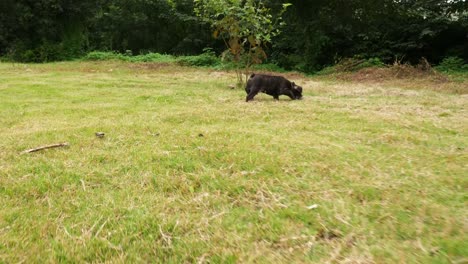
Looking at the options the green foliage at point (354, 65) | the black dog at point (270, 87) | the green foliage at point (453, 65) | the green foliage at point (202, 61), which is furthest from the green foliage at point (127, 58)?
the black dog at point (270, 87)

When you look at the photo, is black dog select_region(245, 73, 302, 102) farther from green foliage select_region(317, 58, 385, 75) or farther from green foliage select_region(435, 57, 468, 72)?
green foliage select_region(435, 57, 468, 72)

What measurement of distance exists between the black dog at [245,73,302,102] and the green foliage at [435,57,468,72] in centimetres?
923

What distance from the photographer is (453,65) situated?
49.4ft

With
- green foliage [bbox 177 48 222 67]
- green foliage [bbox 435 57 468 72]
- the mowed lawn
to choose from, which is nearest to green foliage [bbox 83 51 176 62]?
green foliage [bbox 177 48 222 67]

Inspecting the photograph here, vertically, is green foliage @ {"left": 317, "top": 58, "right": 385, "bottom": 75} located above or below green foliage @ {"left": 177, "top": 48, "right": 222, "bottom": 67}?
above

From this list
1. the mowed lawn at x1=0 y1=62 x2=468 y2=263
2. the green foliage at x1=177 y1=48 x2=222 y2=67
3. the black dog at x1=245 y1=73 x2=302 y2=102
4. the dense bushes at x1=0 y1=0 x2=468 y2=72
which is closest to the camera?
the mowed lawn at x1=0 y1=62 x2=468 y2=263

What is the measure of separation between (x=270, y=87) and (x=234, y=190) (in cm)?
613

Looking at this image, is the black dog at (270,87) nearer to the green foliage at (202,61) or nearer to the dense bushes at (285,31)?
the dense bushes at (285,31)

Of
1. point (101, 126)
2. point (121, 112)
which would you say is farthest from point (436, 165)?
point (121, 112)

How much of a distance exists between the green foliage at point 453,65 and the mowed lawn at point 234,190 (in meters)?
10.6

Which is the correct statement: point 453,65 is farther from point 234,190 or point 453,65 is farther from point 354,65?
point 234,190

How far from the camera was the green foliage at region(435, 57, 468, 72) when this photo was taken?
581 inches

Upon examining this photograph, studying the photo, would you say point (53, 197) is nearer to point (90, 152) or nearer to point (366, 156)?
point (90, 152)

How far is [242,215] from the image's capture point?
2479 millimetres
